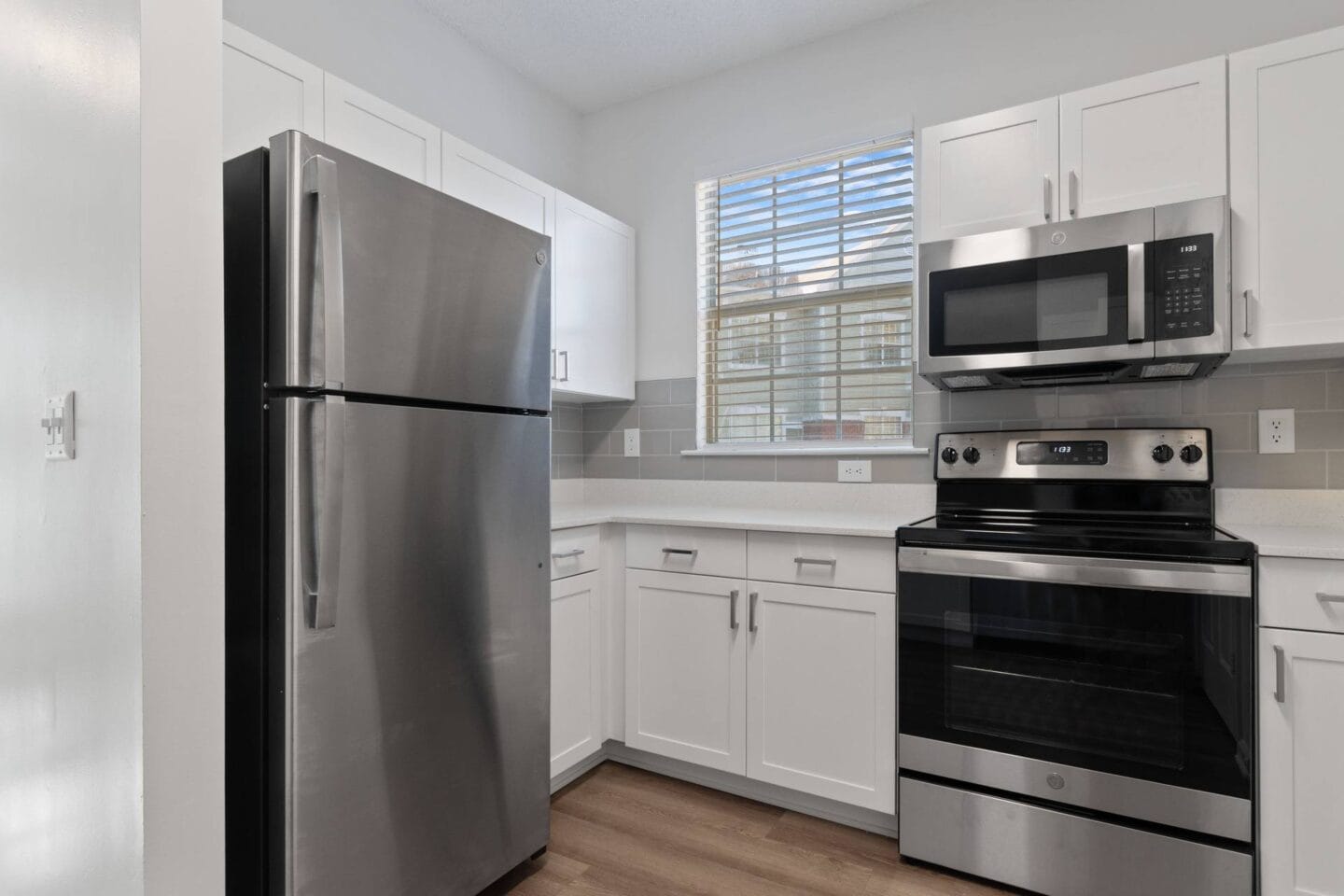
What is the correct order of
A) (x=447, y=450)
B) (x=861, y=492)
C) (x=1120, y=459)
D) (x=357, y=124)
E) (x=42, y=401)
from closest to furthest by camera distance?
1. (x=42, y=401)
2. (x=447, y=450)
3. (x=357, y=124)
4. (x=1120, y=459)
5. (x=861, y=492)

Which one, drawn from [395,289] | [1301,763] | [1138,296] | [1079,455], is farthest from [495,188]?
[1301,763]

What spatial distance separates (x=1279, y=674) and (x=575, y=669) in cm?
183

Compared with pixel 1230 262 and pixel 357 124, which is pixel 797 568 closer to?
pixel 1230 262

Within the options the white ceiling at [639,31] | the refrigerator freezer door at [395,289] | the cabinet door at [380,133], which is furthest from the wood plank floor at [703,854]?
the white ceiling at [639,31]

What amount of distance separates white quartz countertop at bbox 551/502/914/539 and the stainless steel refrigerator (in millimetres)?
532

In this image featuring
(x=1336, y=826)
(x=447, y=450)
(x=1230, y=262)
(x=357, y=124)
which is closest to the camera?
(x=1336, y=826)

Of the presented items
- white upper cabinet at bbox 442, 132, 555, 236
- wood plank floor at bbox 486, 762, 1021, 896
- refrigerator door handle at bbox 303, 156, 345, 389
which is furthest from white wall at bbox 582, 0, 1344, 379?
refrigerator door handle at bbox 303, 156, 345, 389

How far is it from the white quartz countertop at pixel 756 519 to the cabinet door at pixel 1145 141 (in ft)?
3.44

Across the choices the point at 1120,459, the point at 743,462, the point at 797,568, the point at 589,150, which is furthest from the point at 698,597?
the point at 589,150

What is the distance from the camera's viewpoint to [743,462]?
289 cm

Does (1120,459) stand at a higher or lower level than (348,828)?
higher

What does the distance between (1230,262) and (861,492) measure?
49.4 inches

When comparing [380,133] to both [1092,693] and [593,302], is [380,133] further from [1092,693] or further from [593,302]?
[1092,693]

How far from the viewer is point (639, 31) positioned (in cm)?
269
